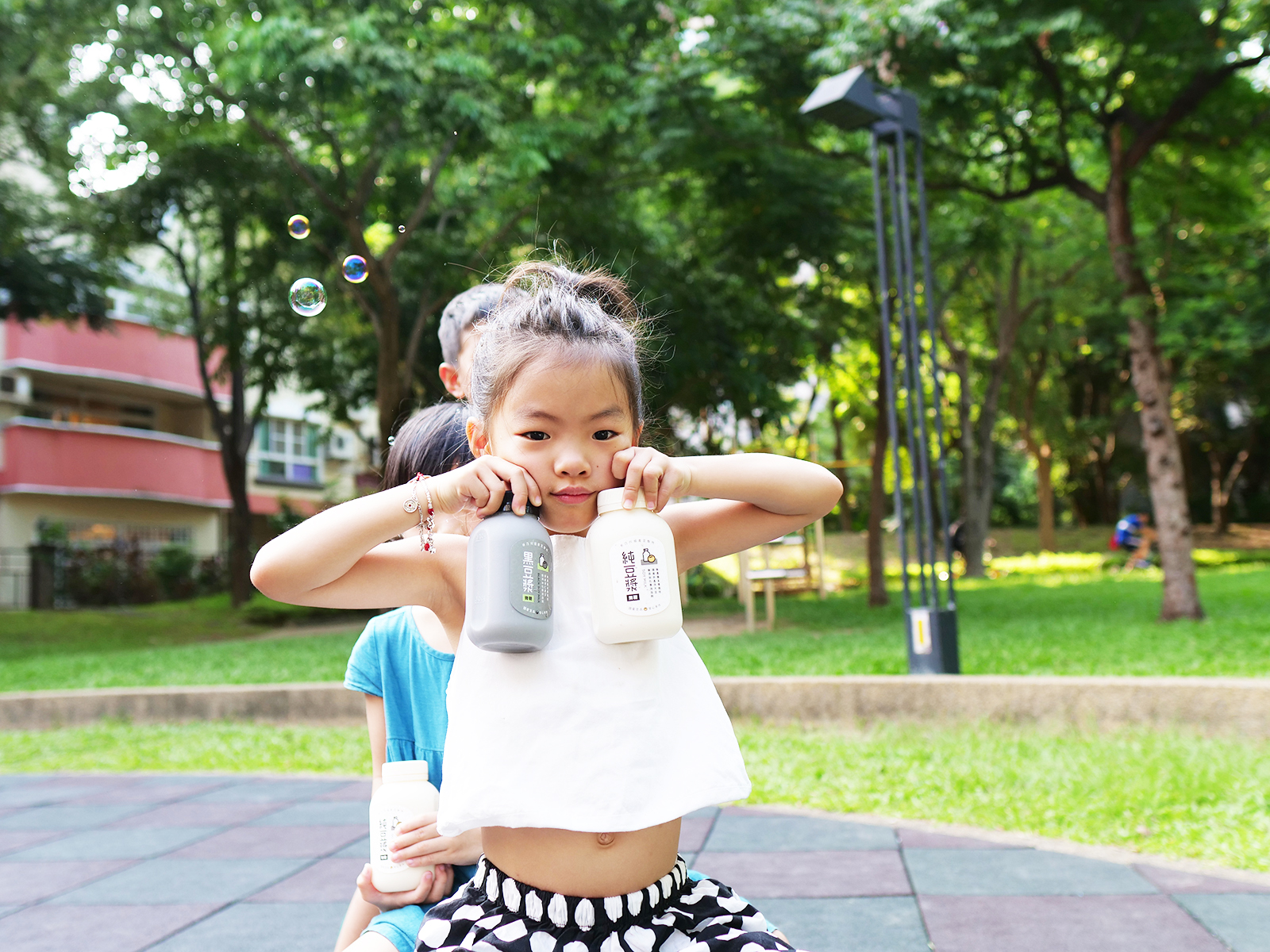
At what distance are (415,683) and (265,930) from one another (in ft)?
5.18

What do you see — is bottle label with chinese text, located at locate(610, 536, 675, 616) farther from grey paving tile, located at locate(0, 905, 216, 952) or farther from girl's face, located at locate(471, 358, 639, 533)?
grey paving tile, located at locate(0, 905, 216, 952)

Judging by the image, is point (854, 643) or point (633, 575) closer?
point (633, 575)

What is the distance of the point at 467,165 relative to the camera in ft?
35.7

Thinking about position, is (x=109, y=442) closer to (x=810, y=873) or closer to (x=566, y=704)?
(x=810, y=873)

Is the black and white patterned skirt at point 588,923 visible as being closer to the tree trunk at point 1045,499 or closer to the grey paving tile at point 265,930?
the grey paving tile at point 265,930

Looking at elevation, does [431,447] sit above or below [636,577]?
above

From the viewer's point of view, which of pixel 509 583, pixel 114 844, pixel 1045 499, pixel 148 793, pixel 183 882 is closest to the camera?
pixel 509 583

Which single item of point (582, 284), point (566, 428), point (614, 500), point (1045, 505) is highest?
point (1045, 505)

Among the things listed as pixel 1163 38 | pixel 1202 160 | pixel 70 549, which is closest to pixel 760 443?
pixel 1202 160

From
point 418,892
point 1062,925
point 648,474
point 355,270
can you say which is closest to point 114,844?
point 355,270

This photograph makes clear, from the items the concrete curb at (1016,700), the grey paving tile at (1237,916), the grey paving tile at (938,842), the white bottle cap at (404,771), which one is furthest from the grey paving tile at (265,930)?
the concrete curb at (1016,700)

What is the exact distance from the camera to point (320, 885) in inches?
144

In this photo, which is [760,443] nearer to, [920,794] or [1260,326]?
[1260,326]

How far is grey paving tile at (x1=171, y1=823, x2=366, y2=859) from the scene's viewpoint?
4.11 meters
